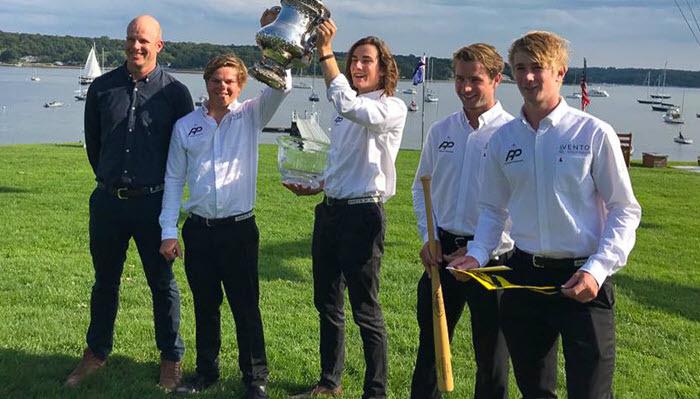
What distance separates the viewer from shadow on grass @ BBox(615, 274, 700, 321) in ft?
24.4

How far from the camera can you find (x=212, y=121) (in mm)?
4504

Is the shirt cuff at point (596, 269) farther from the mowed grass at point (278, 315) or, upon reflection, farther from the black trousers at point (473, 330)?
the mowed grass at point (278, 315)

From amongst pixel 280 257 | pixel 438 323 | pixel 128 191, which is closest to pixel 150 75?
pixel 128 191

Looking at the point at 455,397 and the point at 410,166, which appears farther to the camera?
the point at 410,166

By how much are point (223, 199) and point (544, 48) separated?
2220 mm

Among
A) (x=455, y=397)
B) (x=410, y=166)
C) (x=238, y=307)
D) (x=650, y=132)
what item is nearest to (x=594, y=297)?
(x=455, y=397)

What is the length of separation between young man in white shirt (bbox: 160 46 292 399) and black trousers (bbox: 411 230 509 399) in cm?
117

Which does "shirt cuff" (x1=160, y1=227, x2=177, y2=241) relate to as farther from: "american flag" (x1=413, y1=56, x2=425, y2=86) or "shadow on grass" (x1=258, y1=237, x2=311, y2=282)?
"american flag" (x1=413, y1=56, x2=425, y2=86)

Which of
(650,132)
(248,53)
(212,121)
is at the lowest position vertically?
(650,132)

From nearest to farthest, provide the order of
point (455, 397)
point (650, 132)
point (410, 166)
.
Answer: point (455, 397), point (410, 166), point (650, 132)

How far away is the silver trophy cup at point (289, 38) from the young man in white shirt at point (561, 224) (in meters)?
1.22


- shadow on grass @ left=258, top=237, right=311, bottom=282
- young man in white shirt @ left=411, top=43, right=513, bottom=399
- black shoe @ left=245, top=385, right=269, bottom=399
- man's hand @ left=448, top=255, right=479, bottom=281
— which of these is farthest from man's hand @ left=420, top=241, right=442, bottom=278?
shadow on grass @ left=258, top=237, right=311, bottom=282

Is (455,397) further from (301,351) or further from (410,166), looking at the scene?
(410,166)

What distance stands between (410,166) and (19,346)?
16684mm
